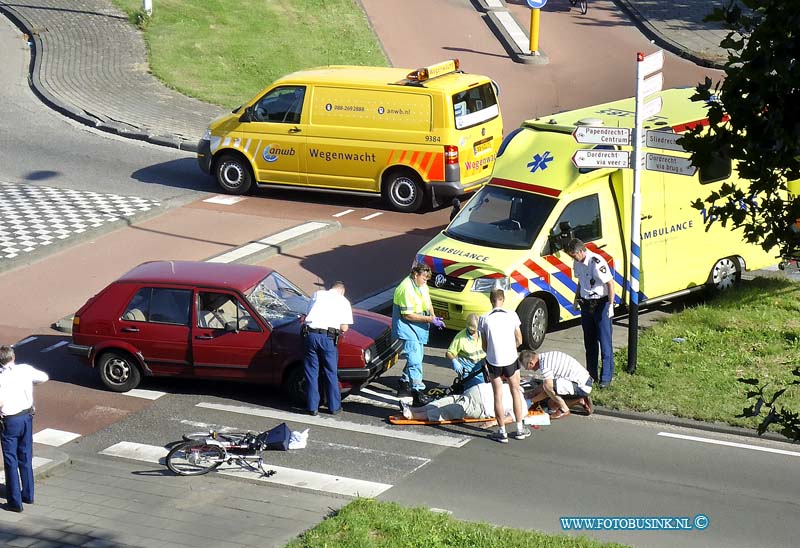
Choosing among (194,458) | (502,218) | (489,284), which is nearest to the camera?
(194,458)

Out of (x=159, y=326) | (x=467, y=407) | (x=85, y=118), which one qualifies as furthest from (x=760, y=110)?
(x=85, y=118)

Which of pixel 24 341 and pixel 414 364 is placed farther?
pixel 24 341

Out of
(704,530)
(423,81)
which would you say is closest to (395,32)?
(423,81)

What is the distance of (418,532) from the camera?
9250 mm

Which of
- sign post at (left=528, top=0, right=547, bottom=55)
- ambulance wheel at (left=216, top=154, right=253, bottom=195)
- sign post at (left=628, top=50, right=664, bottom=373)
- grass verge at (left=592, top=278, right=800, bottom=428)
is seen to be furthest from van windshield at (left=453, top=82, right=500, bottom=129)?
sign post at (left=528, top=0, right=547, bottom=55)

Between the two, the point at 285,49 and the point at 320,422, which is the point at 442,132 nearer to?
the point at 320,422

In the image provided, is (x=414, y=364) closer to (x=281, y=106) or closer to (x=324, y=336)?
(x=324, y=336)

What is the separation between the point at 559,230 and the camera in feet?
47.6

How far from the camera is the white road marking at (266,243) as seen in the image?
17.4 metres

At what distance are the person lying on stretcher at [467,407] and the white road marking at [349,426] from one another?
0.30 meters

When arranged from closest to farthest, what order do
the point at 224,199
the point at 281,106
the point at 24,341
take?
the point at 24,341 < the point at 281,106 < the point at 224,199

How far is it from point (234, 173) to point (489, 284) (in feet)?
26.8

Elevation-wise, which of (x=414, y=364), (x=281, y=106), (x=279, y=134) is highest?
(x=281, y=106)

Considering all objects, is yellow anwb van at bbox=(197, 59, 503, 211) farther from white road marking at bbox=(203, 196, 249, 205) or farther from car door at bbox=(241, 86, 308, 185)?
white road marking at bbox=(203, 196, 249, 205)
